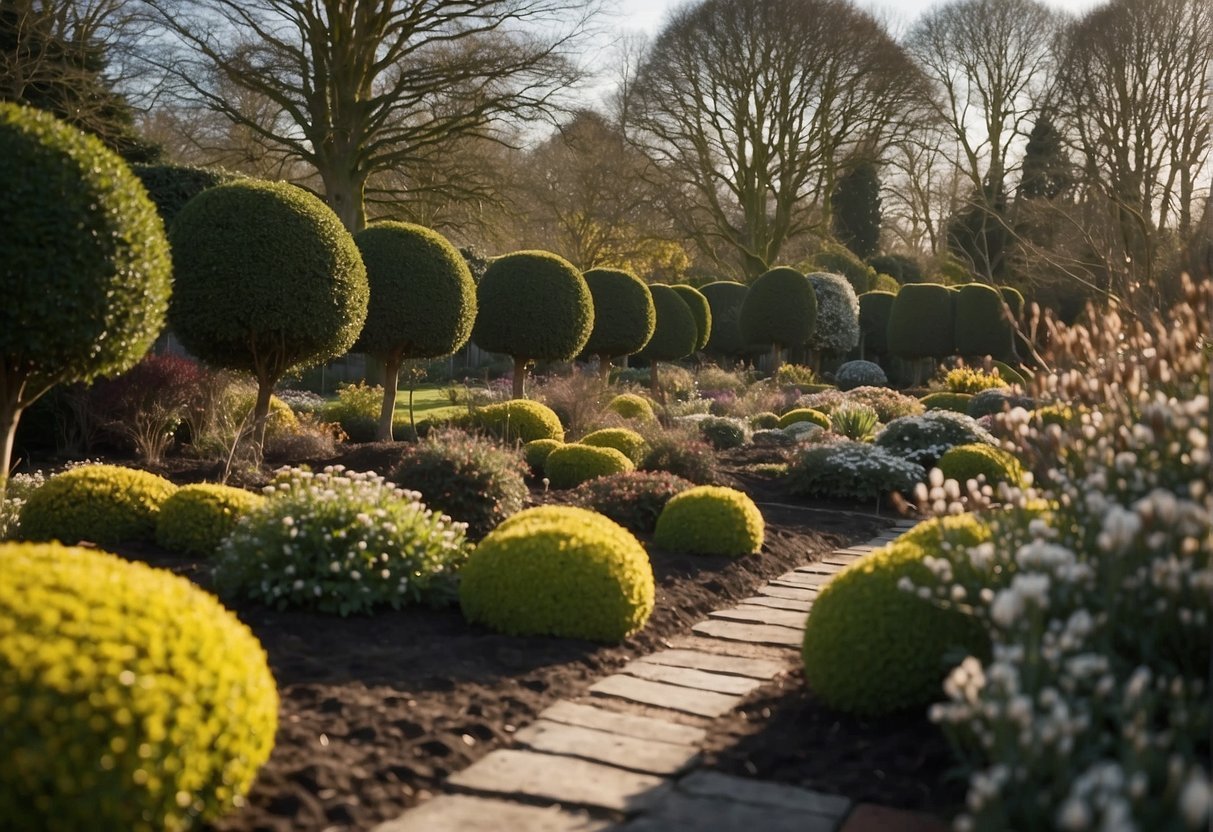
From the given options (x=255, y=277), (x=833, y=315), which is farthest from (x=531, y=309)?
(x=833, y=315)

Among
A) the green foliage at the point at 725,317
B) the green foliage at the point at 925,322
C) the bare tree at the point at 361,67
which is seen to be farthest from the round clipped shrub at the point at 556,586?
the green foliage at the point at 925,322

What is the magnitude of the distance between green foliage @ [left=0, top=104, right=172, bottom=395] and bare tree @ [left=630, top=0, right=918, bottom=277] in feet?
87.6

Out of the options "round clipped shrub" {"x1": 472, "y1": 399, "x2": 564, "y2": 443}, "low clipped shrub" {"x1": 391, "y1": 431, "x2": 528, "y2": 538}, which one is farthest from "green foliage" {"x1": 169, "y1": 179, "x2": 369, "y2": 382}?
"round clipped shrub" {"x1": 472, "y1": 399, "x2": 564, "y2": 443}

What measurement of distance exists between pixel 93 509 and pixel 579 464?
4616mm

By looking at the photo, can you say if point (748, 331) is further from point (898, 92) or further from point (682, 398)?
point (898, 92)

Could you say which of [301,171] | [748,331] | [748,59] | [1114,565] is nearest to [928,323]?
[748,331]

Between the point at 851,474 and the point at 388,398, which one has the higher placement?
the point at 388,398

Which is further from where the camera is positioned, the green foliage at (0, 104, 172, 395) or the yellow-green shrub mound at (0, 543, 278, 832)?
the green foliage at (0, 104, 172, 395)

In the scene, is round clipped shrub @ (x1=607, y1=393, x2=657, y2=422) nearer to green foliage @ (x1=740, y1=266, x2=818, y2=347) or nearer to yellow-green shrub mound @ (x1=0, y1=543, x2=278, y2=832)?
green foliage @ (x1=740, y1=266, x2=818, y2=347)

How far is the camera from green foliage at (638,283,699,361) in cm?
2281

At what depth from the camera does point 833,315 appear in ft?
94.5

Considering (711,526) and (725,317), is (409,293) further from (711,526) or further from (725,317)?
(725,317)

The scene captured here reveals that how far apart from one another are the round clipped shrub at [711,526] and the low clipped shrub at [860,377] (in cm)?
2116

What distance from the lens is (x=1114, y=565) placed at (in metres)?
3.05
